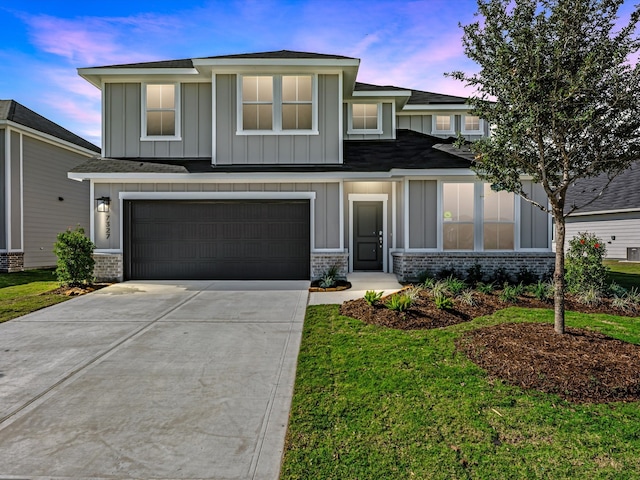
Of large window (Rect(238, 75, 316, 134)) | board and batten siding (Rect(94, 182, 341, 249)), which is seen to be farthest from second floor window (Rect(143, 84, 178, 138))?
large window (Rect(238, 75, 316, 134))

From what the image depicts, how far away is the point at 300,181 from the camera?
32.9 feet

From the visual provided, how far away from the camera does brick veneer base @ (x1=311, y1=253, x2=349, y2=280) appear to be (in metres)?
10.1

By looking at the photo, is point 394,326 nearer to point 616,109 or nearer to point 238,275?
point 616,109

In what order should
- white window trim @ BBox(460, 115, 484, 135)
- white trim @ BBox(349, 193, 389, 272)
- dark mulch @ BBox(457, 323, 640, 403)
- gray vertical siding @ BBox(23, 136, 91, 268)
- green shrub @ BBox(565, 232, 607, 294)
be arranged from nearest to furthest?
1. dark mulch @ BBox(457, 323, 640, 403)
2. green shrub @ BBox(565, 232, 607, 294)
3. white trim @ BBox(349, 193, 389, 272)
4. gray vertical siding @ BBox(23, 136, 91, 268)
5. white window trim @ BBox(460, 115, 484, 135)

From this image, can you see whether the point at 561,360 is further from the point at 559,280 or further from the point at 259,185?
the point at 259,185

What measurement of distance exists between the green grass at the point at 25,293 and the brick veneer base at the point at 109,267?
42.9 inches

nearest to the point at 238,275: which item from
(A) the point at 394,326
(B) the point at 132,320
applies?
(B) the point at 132,320

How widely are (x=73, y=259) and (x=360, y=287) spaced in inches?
281

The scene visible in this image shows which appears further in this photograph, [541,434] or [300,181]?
[300,181]

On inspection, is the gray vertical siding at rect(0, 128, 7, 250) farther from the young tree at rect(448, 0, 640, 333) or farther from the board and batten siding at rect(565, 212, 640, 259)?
the board and batten siding at rect(565, 212, 640, 259)

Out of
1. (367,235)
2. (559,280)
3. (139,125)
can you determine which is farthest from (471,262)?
(139,125)

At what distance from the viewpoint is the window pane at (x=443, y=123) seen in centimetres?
1467

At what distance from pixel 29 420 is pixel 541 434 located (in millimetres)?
4423

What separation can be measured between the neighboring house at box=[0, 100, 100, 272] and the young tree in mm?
15311
